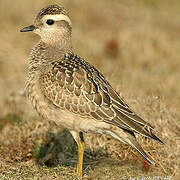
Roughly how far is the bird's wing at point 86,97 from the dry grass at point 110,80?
912mm

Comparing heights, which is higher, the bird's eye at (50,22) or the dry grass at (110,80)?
the bird's eye at (50,22)

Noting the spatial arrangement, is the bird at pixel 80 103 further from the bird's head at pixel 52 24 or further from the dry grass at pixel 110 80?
the dry grass at pixel 110 80

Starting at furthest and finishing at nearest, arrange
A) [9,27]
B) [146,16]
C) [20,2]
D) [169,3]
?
[169,3] < [146,16] < [20,2] < [9,27]

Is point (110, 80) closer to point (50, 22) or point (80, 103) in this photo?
point (50, 22)

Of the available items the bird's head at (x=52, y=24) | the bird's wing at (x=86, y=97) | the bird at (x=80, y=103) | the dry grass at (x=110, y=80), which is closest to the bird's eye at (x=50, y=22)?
the bird's head at (x=52, y=24)

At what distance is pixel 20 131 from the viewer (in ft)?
24.2

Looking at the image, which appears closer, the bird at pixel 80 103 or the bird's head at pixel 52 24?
the bird at pixel 80 103

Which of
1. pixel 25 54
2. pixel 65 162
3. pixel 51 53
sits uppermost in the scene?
pixel 51 53

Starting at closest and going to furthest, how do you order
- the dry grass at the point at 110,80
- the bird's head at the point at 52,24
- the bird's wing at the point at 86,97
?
the bird's wing at the point at 86,97
the bird's head at the point at 52,24
the dry grass at the point at 110,80

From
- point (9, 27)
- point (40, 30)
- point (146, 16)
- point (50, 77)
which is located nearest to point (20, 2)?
point (9, 27)

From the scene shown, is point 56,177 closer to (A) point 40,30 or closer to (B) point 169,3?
(A) point 40,30

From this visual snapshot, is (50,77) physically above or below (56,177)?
above

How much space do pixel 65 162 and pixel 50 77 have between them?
1.65 m

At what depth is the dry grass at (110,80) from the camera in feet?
21.1
